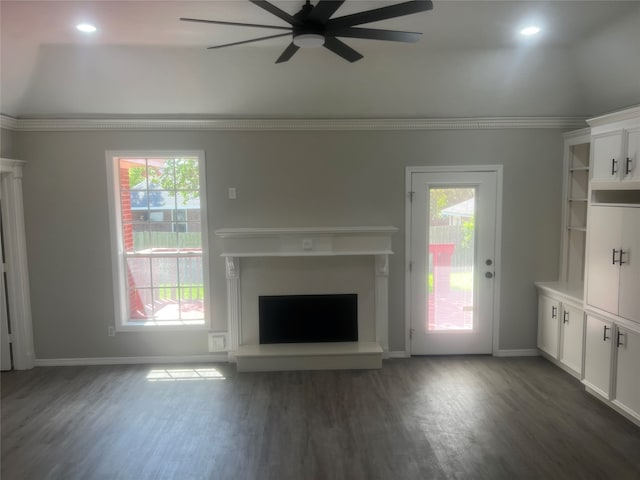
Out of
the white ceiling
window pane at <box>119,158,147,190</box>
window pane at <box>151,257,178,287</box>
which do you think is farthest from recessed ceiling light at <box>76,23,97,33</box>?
window pane at <box>151,257,178,287</box>

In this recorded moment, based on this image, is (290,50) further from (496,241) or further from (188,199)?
(496,241)

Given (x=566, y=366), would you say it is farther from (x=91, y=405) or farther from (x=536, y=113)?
(x=91, y=405)

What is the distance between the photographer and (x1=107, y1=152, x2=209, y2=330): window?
4426 mm

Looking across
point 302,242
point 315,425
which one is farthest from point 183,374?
point 302,242

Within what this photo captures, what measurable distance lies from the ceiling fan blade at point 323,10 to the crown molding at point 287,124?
217 cm

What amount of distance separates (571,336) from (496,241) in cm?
116

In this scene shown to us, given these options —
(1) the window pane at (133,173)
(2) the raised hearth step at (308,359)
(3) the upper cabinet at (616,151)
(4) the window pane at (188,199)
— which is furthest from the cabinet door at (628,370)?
(1) the window pane at (133,173)

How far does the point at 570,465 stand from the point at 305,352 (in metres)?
2.39

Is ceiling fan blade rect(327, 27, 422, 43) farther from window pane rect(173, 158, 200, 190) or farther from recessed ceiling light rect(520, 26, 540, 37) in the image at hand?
window pane rect(173, 158, 200, 190)

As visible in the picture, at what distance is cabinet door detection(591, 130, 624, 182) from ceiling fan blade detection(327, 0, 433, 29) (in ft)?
7.34

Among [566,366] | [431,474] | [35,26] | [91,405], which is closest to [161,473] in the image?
[91,405]

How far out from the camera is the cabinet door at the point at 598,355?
3395mm

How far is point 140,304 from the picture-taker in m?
4.59

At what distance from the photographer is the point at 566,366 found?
412 cm
